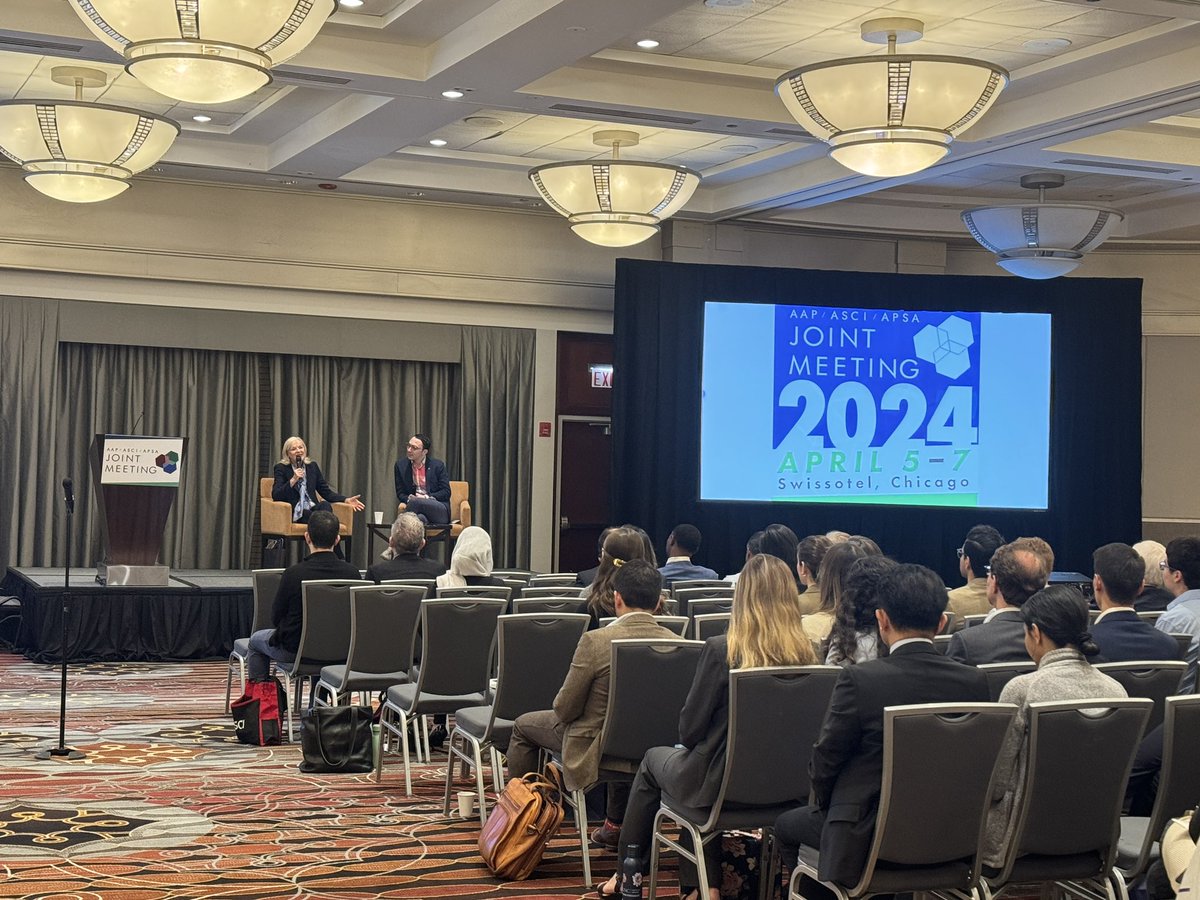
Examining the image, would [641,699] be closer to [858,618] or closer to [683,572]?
[858,618]

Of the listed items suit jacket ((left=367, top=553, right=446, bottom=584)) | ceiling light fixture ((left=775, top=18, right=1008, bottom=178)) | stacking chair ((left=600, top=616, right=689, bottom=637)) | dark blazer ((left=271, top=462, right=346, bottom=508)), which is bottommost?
stacking chair ((left=600, top=616, right=689, bottom=637))

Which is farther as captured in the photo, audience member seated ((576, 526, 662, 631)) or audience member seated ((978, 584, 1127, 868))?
audience member seated ((576, 526, 662, 631))

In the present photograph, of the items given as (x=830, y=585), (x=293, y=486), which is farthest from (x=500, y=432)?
(x=830, y=585)

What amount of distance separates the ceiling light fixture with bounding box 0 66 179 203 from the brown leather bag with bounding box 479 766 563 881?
5.97 metres

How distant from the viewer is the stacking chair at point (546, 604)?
6641mm

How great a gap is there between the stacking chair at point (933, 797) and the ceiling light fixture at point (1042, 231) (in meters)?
8.71

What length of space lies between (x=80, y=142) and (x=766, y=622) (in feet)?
22.2

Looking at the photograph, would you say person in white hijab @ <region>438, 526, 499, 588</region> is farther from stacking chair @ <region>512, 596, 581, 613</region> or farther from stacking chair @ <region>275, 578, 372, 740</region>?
stacking chair @ <region>512, 596, 581, 613</region>

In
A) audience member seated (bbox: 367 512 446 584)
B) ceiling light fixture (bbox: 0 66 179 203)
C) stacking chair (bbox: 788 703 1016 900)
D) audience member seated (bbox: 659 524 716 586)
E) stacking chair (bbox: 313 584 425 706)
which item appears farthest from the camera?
ceiling light fixture (bbox: 0 66 179 203)

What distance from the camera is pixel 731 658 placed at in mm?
4492

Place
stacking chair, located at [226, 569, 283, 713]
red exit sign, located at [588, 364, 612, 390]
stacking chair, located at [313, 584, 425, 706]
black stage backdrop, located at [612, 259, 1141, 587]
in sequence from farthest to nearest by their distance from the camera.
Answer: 1. red exit sign, located at [588, 364, 612, 390]
2. black stage backdrop, located at [612, 259, 1141, 587]
3. stacking chair, located at [226, 569, 283, 713]
4. stacking chair, located at [313, 584, 425, 706]

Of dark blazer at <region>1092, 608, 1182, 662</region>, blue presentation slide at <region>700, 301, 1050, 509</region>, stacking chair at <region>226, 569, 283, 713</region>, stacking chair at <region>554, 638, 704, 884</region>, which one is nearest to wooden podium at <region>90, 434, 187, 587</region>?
stacking chair at <region>226, 569, 283, 713</region>

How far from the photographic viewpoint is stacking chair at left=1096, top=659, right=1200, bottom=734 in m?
4.80

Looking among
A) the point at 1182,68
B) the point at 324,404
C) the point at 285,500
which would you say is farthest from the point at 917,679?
the point at 324,404
